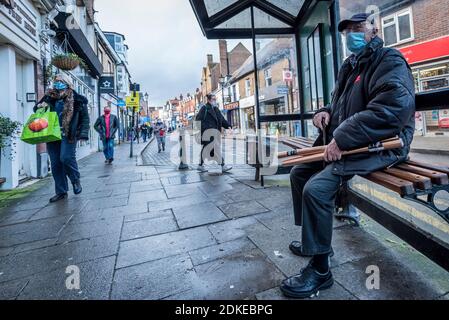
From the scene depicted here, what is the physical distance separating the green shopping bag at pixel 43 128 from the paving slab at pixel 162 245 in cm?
228

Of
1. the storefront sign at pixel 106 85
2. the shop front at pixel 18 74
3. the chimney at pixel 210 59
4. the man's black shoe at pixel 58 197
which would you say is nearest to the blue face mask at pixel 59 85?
the man's black shoe at pixel 58 197

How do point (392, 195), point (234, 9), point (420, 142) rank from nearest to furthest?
point (392, 195), point (234, 9), point (420, 142)

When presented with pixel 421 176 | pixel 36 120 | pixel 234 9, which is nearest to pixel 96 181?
pixel 36 120

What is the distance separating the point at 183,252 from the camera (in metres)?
2.44

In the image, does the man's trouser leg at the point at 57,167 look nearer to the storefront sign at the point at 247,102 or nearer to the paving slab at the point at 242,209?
the paving slab at the point at 242,209

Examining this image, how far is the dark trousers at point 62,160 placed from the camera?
167 inches

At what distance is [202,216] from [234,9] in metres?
4.32

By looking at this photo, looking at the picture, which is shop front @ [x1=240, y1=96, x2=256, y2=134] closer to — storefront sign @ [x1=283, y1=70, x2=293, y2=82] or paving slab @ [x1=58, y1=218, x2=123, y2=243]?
storefront sign @ [x1=283, y1=70, x2=293, y2=82]

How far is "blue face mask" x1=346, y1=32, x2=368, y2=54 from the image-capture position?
6.60 feet

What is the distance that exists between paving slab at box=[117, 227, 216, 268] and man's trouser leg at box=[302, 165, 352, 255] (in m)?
1.09

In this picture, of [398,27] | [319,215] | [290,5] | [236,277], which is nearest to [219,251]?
[236,277]

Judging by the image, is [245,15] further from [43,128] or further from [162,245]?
[162,245]
